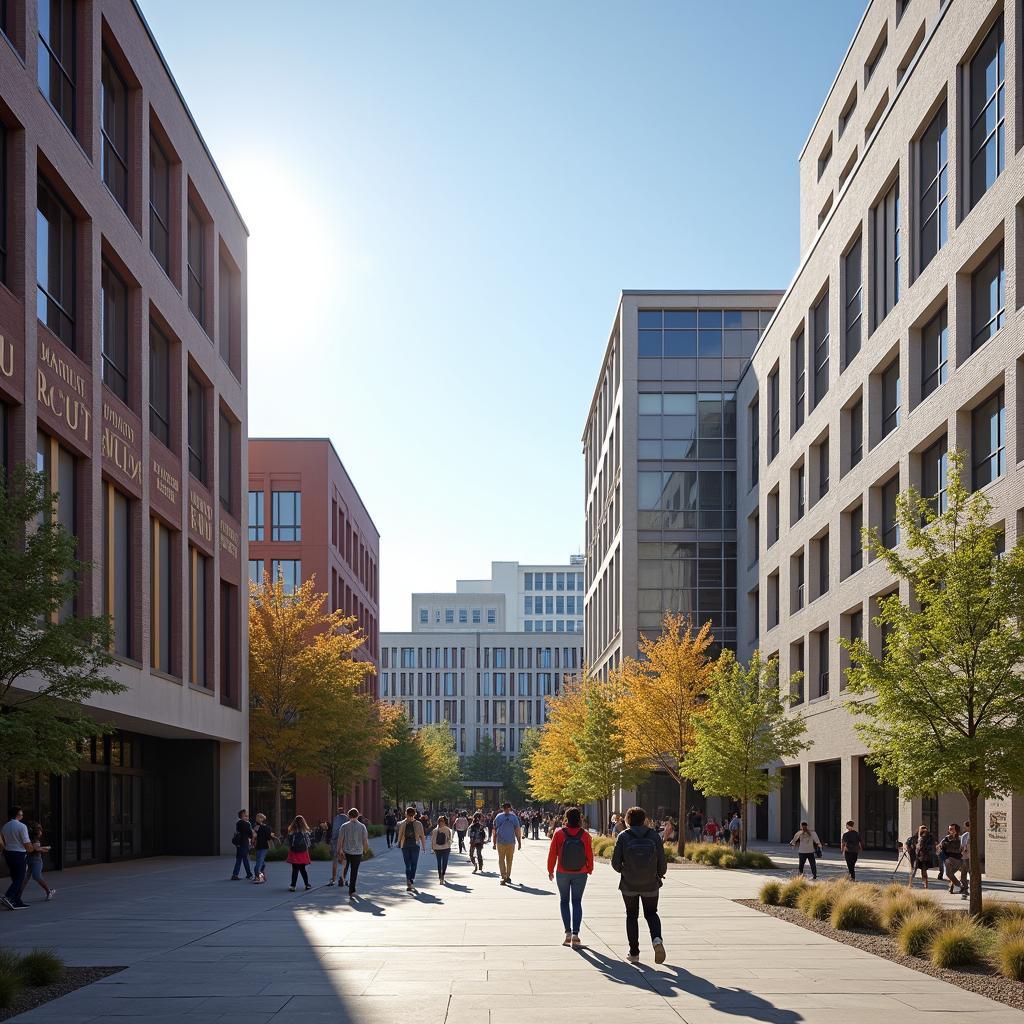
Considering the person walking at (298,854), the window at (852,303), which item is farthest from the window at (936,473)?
the person walking at (298,854)

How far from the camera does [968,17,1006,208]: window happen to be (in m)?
29.1

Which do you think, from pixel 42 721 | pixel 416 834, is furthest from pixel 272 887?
pixel 42 721

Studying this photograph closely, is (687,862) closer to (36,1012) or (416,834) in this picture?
(416,834)

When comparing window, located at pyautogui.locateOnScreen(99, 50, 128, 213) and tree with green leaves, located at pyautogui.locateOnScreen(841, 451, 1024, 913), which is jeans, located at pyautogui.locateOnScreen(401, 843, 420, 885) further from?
window, located at pyautogui.locateOnScreen(99, 50, 128, 213)

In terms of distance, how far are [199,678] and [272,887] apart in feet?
40.7

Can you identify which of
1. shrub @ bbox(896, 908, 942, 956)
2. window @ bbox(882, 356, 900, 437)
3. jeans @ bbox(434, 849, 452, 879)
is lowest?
jeans @ bbox(434, 849, 452, 879)

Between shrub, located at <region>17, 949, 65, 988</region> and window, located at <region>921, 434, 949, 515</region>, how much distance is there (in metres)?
25.4

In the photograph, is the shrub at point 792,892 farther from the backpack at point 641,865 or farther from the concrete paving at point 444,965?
the backpack at point 641,865

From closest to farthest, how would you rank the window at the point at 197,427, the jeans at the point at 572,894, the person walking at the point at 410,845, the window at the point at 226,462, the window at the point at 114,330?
the jeans at the point at 572,894 → the person walking at the point at 410,845 → the window at the point at 114,330 → the window at the point at 197,427 → the window at the point at 226,462

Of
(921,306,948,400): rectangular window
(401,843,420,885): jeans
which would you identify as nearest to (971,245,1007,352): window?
(921,306,948,400): rectangular window

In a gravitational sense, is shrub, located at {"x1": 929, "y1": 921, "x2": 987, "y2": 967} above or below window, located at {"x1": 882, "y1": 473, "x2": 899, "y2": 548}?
below

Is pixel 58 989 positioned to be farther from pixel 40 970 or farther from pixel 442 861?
pixel 442 861

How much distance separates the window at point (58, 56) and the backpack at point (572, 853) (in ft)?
59.6

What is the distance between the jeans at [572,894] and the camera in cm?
1480
